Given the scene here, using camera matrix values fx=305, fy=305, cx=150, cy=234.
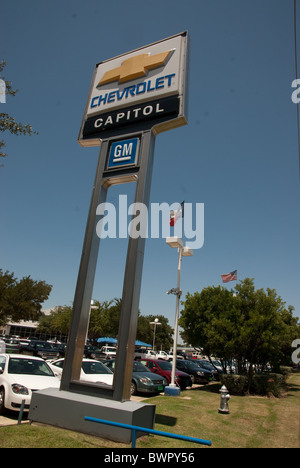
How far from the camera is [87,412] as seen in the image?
5566 mm

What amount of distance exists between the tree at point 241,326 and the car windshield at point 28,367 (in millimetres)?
9259

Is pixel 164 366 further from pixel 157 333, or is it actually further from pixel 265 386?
pixel 157 333

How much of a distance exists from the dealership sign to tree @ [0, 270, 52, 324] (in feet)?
89.7

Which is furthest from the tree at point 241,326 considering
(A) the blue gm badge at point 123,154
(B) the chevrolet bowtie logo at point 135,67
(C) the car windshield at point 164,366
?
(B) the chevrolet bowtie logo at point 135,67

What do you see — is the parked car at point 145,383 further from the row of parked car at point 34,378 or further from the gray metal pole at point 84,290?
the gray metal pole at point 84,290

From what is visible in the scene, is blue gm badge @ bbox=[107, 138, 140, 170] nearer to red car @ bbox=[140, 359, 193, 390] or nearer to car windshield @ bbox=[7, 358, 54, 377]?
car windshield @ bbox=[7, 358, 54, 377]

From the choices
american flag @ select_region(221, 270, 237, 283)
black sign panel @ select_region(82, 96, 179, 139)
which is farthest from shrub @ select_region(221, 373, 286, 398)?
black sign panel @ select_region(82, 96, 179, 139)

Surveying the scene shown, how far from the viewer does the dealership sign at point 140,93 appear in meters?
7.45

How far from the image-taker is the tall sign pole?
6160mm

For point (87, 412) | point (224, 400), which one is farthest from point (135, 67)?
point (224, 400)

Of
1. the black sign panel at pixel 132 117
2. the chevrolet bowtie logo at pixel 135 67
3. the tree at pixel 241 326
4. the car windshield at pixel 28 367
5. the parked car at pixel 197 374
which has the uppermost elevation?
the chevrolet bowtie logo at pixel 135 67

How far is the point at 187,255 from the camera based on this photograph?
648 inches

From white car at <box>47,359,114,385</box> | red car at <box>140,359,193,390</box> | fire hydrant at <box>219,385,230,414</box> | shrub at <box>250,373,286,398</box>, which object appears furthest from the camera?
red car at <box>140,359,193,390</box>
